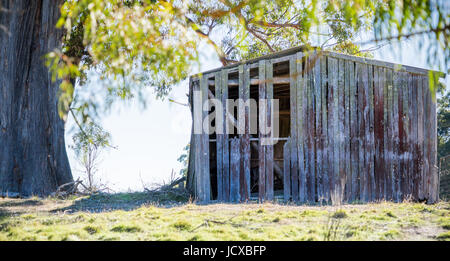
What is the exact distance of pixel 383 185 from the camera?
10.3 meters

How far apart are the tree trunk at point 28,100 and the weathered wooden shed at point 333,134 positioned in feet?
12.8

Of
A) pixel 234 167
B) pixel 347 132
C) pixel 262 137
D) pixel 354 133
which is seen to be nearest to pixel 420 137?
pixel 354 133

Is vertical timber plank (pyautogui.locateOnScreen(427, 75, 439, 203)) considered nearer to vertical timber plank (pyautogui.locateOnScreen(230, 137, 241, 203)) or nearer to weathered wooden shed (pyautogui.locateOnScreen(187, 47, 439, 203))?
weathered wooden shed (pyautogui.locateOnScreen(187, 47, 439, 203))

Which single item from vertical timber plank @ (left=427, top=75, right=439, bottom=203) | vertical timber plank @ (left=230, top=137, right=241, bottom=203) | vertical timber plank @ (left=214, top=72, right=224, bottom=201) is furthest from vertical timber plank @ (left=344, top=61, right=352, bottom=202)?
vertical timber plank @ (left=214, top=72, right=224, bottom=201)

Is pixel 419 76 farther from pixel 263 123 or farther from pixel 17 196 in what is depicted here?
pixel 17 196

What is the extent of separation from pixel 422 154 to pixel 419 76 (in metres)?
2.02

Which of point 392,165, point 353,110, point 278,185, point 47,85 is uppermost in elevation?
point 47,85

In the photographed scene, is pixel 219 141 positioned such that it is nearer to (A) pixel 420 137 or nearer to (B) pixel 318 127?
(B) pixel 318 127

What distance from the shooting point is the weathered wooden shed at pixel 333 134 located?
982 centimetres

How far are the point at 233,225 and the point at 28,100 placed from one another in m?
7.35

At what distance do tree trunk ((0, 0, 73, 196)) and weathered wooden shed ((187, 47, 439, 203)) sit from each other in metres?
3.89

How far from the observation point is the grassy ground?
17.2ft

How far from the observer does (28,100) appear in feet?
35.4

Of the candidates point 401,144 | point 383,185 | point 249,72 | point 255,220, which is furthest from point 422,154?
point 255,220
